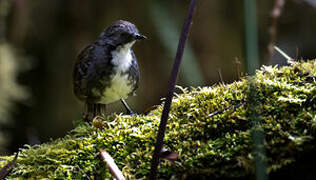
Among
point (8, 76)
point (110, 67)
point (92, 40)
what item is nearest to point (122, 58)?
point (110, 67)

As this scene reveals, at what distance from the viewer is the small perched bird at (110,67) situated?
8.69 feet

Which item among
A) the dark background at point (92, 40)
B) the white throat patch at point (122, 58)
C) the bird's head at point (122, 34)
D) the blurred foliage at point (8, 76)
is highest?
the dark background at point (92, 40)

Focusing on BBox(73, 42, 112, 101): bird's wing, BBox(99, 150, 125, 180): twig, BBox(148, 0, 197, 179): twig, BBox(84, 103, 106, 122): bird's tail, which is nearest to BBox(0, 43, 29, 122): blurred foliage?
BBox(84, 103, 106, 122): bird's tail

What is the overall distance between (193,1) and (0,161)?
42.7 inches

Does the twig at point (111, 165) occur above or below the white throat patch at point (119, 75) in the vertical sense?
below

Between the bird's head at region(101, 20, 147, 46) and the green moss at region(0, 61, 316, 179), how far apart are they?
87cm

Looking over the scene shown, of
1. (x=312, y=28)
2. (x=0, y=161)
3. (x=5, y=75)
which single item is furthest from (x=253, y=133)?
(x=312, y=28)

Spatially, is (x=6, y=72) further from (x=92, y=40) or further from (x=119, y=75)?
(x=119, y=75)

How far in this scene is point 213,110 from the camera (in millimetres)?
1668

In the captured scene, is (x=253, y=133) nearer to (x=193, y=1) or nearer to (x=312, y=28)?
(x=193, y=1)

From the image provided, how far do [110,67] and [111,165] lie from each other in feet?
3.91

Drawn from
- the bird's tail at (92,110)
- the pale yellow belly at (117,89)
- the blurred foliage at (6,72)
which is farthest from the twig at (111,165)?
the blurred foliage at (6,72)

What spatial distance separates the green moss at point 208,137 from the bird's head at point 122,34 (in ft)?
2.85

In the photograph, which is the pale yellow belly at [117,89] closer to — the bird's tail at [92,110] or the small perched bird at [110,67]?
the small perched bird at [110,67]
